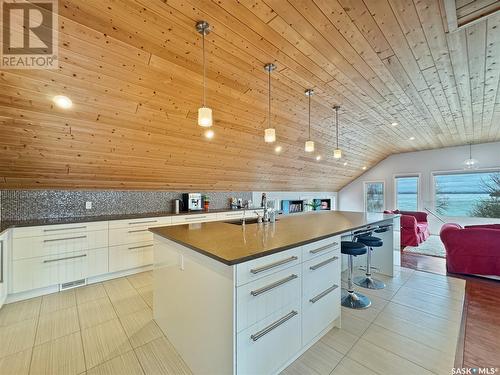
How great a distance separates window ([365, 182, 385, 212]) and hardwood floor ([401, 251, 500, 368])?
15.1 ft

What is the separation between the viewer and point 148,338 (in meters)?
1.94

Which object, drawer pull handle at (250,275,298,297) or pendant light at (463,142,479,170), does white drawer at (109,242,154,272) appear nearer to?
drawer pull handle at (250,275,298,297)

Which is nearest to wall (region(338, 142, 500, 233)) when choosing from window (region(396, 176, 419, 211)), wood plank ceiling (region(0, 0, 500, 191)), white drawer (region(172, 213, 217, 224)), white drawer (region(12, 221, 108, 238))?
window (region(396, 176, 419, 211))

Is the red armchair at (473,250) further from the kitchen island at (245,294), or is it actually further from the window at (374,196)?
the window at (374,196)

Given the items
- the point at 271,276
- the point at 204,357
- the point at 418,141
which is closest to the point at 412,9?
the point at 271,276

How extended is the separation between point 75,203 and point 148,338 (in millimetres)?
2495

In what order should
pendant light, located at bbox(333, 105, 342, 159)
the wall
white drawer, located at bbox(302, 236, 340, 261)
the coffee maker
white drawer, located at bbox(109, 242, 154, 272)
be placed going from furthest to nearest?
the wall
the coffee maker
pendant light, located at bbox(333, 105, 342, 159)
white drawer, located at bbox(109, 242, 154, 272)
white drawer, located at bbox(302, 236, 340, 261)

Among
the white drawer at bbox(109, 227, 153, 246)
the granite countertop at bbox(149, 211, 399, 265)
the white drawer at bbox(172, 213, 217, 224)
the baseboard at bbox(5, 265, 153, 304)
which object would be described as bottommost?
the baseboard at bbox(5, 265, 153, 304)

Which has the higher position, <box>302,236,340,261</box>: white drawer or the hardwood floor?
<box>302,236,340,261</box>: white drawer

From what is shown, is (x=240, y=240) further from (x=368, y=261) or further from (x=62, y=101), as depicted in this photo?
(x=368, y=261)

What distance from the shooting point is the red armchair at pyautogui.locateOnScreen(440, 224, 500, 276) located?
3.22 meters

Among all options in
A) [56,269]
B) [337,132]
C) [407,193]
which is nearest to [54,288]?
[56,269]

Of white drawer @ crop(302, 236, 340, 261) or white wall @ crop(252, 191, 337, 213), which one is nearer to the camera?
white drawer @ crop(302, 236, 340, 261)

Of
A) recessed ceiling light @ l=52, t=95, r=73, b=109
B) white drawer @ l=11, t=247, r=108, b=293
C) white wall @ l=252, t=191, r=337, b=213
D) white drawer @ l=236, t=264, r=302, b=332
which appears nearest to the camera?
white drawer @ l=236, t=264, r=302, b=332
